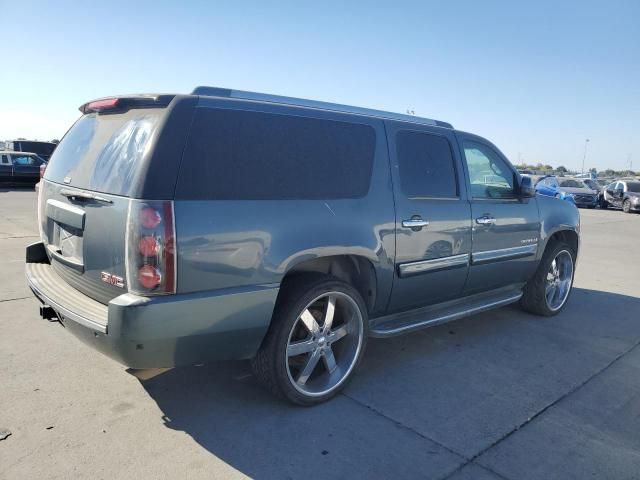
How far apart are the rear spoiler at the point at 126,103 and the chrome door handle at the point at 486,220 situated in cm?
278

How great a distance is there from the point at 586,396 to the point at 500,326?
1.55 m

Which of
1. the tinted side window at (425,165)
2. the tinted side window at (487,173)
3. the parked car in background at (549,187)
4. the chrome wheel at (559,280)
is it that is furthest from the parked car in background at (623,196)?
the tinted side window at (425,165)

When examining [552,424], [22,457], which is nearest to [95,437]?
[22,457]

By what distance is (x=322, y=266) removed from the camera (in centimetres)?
357

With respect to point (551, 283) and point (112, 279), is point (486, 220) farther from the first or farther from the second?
point (112, 279)

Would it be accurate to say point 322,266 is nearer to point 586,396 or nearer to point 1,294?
point 586,396

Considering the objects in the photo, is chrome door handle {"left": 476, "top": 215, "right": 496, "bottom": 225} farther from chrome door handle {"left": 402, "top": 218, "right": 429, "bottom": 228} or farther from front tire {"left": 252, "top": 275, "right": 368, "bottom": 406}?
front tire {"left": 252, "top": 275, "right": 368, "bottom": 406}

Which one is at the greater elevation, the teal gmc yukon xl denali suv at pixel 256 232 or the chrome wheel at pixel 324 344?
the teal gmc yukon xl denali suv at pixel 256 232

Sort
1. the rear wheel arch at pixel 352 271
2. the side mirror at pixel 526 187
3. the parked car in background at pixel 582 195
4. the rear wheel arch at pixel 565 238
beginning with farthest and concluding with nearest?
the parked car in background at pixel 582 195
the rear wheel arch at pixel 565 238
the side mirror at pixel 526 187
the rear wheel arch at pixel 352 271

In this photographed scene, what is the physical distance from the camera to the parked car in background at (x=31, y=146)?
82.0 feet

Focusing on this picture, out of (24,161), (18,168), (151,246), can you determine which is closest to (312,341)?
(151,246)

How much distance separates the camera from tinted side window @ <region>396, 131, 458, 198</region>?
389cm

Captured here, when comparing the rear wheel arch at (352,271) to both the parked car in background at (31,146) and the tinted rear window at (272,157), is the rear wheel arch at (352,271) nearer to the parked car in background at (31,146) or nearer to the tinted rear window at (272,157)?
the tinted rear window at (272,157)

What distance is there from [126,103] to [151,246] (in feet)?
3.43
